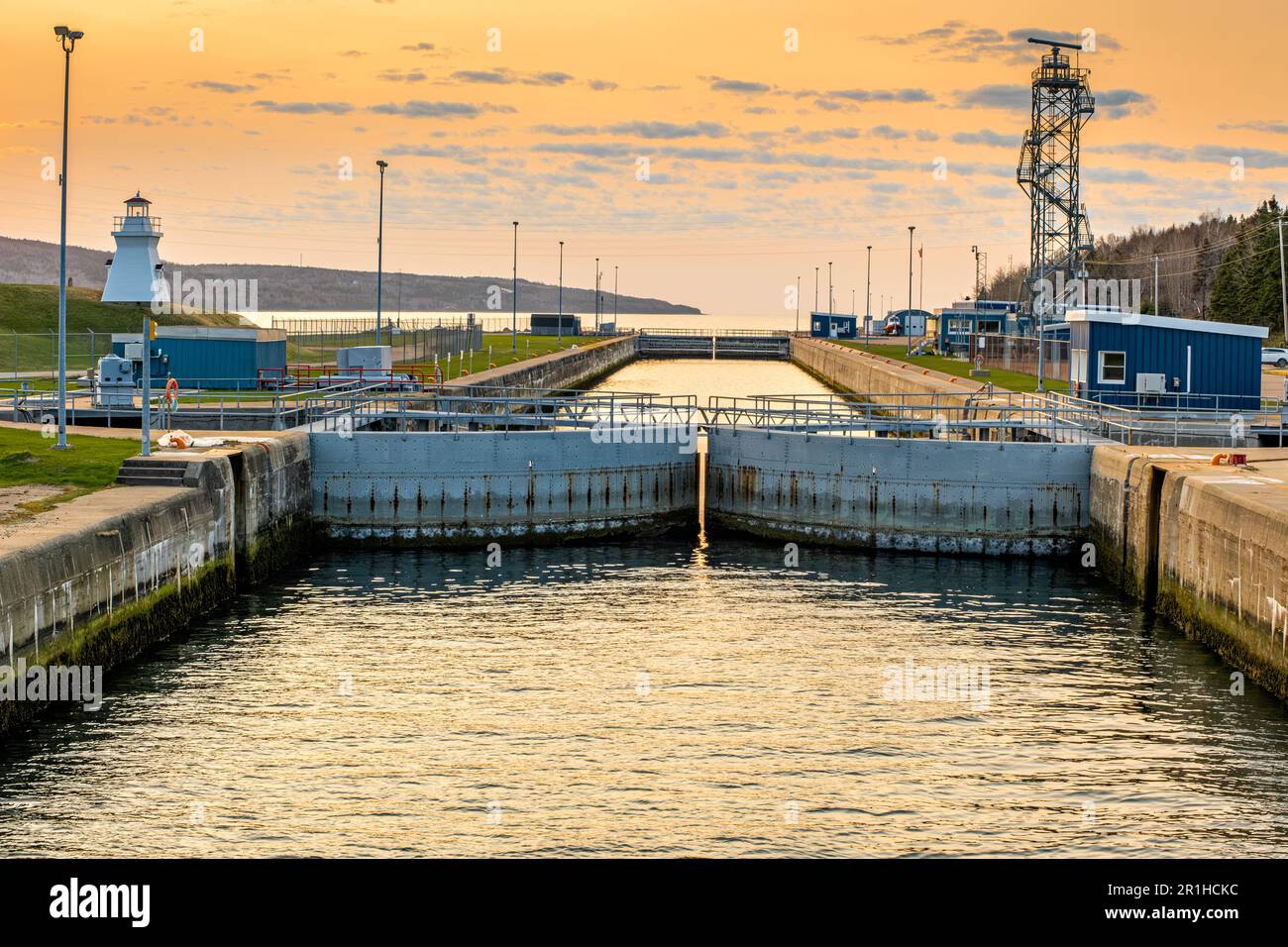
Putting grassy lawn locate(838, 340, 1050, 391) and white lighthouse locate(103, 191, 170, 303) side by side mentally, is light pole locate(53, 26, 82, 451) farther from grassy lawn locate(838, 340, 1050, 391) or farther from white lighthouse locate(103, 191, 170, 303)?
white lighthouse locate(103, 191, 170, 303)

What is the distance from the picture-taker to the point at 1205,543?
103 feet

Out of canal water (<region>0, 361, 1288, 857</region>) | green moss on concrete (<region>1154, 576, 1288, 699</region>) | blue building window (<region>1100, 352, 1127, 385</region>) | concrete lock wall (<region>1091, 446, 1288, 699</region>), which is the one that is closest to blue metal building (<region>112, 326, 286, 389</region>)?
canal water (<region>0, 361, 1288, 857</region>)

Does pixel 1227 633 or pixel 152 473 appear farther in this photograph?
pixel 152 473

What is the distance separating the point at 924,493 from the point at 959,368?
183 feet

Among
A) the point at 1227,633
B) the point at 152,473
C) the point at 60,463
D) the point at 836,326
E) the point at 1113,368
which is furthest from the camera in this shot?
the point at 836,326

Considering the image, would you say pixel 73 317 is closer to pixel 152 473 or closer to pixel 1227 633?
pixel 152 473

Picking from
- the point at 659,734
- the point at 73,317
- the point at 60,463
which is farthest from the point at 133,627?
the point at 73,317

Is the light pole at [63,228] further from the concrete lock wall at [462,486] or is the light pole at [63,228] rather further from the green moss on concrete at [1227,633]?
the green moss on concrete at [1227,633]

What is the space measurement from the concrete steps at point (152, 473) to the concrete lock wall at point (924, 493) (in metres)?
18.7

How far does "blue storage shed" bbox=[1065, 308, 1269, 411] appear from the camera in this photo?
167 feet

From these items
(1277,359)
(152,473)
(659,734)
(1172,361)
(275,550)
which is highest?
(1277,359)
